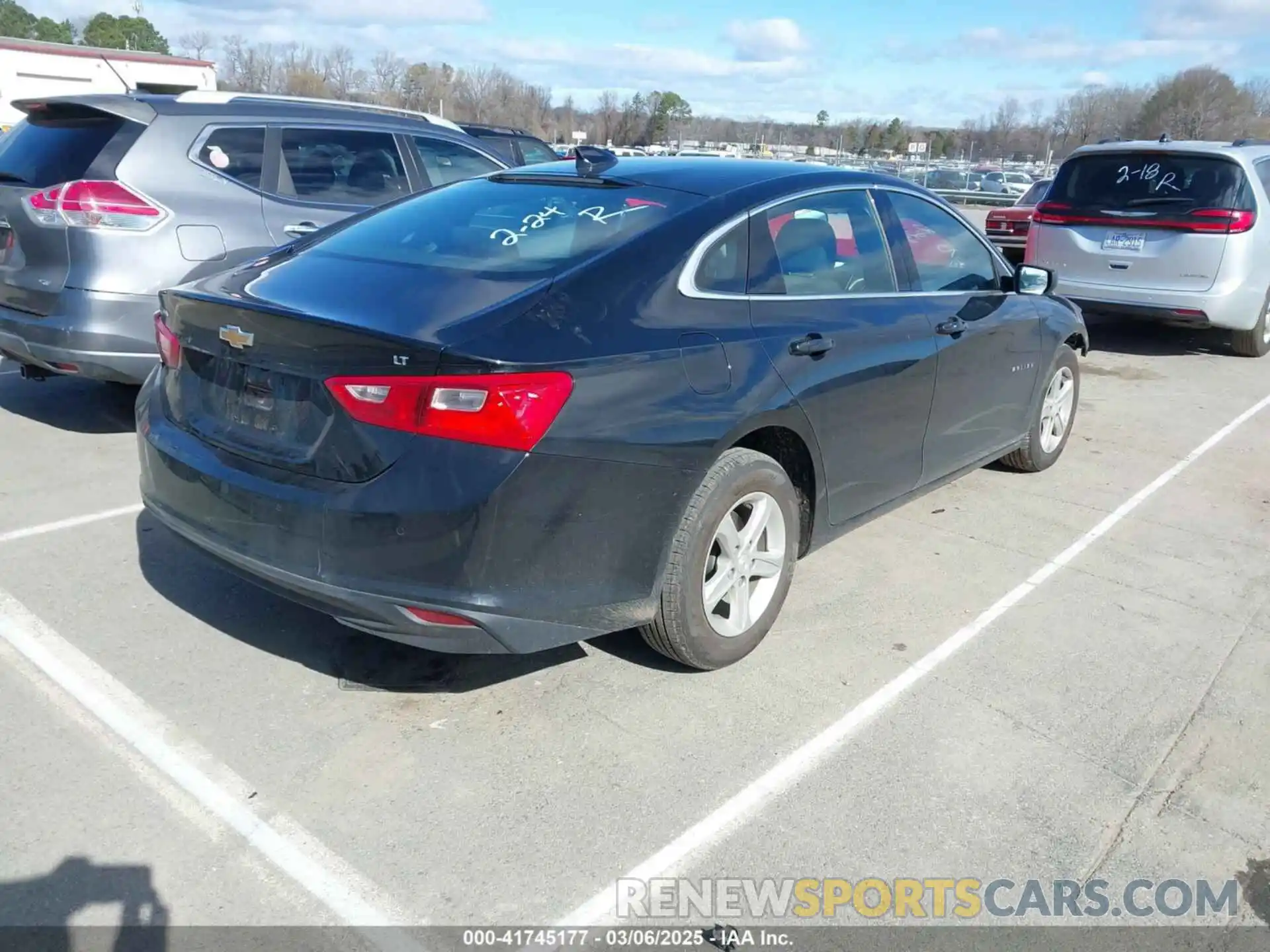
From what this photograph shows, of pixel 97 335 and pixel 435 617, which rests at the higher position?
pixel 97 335

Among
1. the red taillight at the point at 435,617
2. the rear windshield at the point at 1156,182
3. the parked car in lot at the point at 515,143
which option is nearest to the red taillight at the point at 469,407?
the red taillight at the point at 435,617

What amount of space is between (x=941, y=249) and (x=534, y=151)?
7.77 metres

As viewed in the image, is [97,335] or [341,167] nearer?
[97,335]

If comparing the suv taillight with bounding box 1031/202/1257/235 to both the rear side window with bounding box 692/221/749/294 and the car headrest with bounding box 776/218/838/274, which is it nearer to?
the car headrest with bounding box 776/218/838/274

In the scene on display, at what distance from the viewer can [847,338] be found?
3928mm

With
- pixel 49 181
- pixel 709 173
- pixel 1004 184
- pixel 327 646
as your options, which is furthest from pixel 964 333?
pixel 1004 184

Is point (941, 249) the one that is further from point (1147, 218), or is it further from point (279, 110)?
point (1147, 218)

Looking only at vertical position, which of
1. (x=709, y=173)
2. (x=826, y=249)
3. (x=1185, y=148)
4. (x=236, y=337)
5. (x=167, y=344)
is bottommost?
(x=167, y=344)

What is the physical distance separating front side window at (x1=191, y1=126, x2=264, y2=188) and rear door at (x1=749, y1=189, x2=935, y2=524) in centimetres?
344

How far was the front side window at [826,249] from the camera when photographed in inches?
148

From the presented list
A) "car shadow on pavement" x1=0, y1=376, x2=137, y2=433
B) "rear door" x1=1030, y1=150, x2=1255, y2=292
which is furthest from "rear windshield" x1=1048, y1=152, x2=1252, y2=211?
"car shadow on pavement" x1=0, y1=376, x2=137, y2=433

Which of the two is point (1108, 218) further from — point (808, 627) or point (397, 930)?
point (397, 930)

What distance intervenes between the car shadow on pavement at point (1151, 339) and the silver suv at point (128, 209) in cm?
753

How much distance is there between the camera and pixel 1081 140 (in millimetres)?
65875
